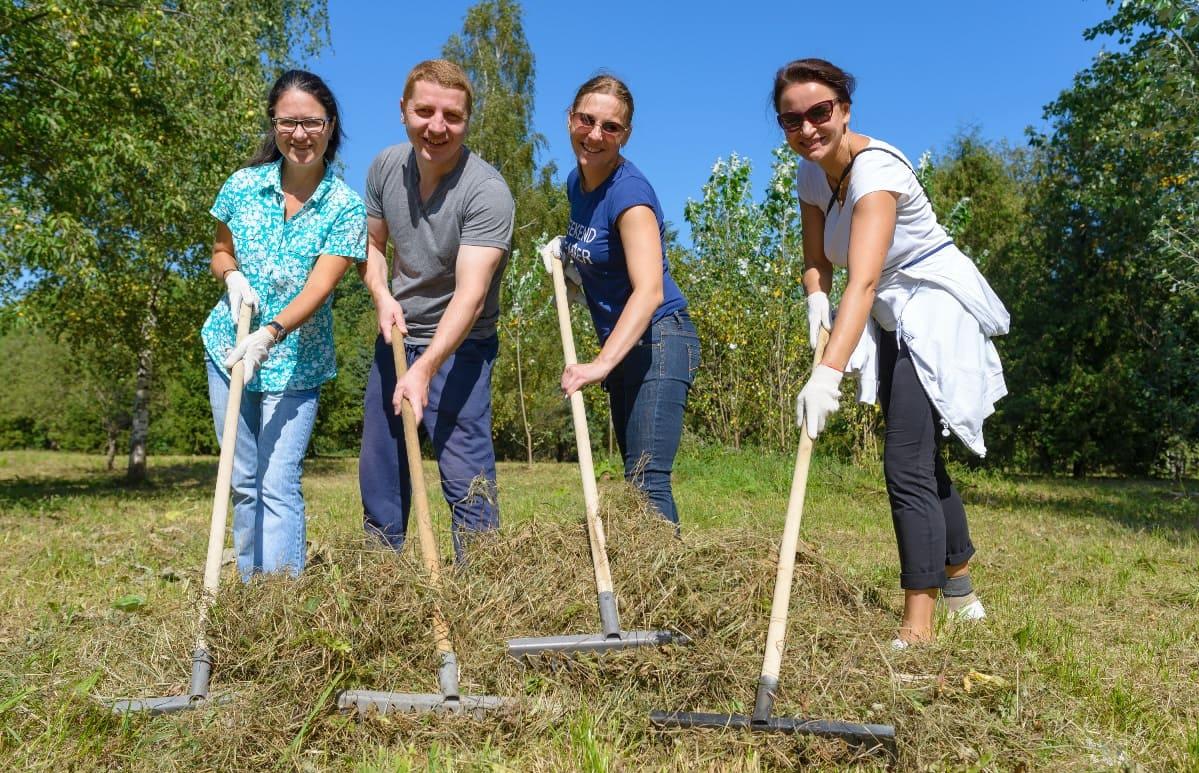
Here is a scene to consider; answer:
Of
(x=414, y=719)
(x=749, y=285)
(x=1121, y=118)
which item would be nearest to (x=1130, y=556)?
(x=414, y=719)

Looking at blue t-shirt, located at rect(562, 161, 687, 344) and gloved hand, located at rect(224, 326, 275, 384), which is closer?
gloved hand, located at rect(224, 326, 275, 384)

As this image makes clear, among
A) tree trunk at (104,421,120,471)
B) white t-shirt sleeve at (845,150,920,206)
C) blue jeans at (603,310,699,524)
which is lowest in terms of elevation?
Answer: tree trunk at (104,421,120,471)

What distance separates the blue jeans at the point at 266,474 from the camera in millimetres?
3049

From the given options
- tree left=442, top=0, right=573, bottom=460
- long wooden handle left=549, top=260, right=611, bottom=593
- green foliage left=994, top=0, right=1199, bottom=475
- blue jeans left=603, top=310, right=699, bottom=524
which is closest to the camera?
long wooden handle left=549, top=260, right=611, bottom=593

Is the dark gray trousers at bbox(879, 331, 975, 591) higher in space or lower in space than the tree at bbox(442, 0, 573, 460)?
lower

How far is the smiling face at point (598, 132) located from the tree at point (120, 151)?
6031 mm

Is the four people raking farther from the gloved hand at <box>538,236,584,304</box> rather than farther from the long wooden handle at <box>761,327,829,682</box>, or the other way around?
the long wooden handle at <box>761,327,829,682</box>

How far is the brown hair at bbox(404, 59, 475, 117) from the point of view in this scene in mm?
2871

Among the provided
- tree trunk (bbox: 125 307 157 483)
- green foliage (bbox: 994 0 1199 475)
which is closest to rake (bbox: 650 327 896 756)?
green foliage (bbox: 994 0 1199 475)

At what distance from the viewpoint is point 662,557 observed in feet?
9.30

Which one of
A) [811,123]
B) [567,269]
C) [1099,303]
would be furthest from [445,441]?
[1099,303]

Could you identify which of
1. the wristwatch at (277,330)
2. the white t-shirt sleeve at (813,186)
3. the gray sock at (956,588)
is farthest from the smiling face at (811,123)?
the wristwatch at (277,330)

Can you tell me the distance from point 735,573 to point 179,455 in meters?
21.2

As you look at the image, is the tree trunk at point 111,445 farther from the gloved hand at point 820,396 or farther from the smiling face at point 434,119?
the gloved hand at point 820,396
